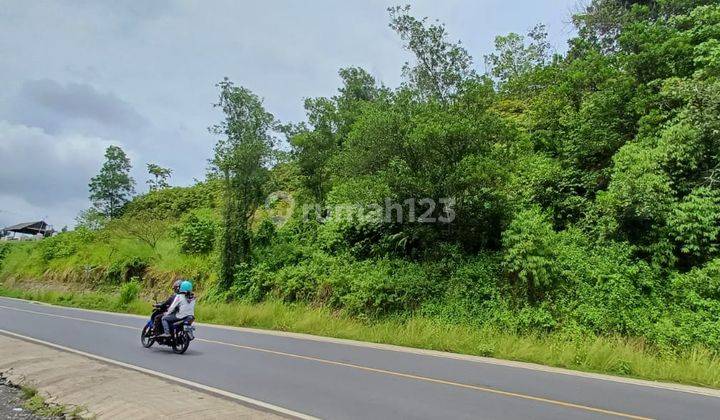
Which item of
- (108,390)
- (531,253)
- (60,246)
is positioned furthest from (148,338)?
(60,246)

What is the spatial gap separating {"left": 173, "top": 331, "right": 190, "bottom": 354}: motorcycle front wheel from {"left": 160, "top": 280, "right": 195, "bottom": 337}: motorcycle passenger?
12.0 inches

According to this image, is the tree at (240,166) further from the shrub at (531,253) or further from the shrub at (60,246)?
the shrub at (60,246)

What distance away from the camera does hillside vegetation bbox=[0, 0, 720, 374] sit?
14.1m

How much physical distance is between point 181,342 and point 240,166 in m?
14.1

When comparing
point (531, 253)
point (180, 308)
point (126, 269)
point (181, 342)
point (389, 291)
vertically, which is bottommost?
point (181, 342)

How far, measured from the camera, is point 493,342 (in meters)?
13.0

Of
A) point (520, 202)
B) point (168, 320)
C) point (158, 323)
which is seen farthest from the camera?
point (520, 202)

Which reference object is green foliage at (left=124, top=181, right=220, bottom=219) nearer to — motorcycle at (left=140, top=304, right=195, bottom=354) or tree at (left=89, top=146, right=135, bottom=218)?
tree at (left=89, top=146, right=135, bottom=218)

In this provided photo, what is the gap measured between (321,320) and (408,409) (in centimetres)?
1053

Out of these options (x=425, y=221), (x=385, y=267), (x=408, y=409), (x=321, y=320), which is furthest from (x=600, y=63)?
(x=408, y=409)

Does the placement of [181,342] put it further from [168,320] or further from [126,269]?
[126,269]

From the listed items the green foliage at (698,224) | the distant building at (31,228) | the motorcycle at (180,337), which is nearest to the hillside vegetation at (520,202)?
the green foliage at (698,224)

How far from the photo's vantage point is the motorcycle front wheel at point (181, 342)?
12.1 m

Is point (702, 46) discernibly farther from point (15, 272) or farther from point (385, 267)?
point (15, 272)
